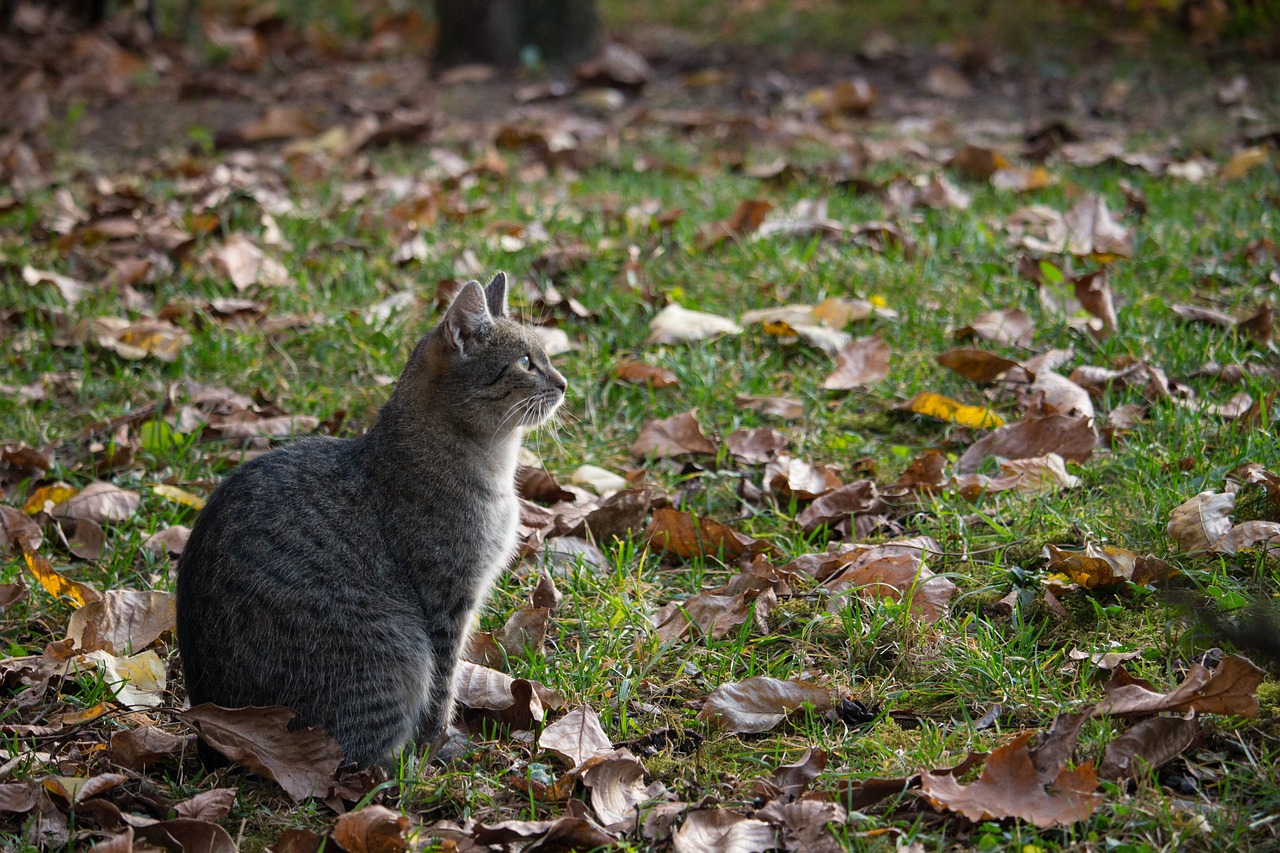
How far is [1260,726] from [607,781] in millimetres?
1397

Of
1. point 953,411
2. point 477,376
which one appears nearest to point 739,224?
point 953,411

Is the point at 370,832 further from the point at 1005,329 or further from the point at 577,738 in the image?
the point at 1005,329

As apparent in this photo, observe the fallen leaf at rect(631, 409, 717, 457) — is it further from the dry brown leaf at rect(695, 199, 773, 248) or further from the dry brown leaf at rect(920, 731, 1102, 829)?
the dry brown leaf at rect(920, 731, 1102, 829)

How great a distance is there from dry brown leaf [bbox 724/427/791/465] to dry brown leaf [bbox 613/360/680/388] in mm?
429

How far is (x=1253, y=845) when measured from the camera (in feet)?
7.47

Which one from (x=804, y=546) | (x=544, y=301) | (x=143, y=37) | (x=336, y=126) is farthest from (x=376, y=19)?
(x=804, y=546)

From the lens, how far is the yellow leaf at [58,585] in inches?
134

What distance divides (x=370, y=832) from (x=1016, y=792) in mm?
1310

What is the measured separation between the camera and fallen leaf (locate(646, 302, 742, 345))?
4531mm

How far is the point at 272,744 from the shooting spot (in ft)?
8.99

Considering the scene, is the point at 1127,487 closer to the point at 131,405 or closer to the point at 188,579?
the point at 188,579

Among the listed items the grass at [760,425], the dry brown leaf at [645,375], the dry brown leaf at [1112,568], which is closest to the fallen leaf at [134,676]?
the grass at [760,425]

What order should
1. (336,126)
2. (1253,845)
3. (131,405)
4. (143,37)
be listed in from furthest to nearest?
1. (143,37)
2. (336,126)
3. (131,405)
4. (1253,845)

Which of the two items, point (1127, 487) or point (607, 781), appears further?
point (1127, 487)
